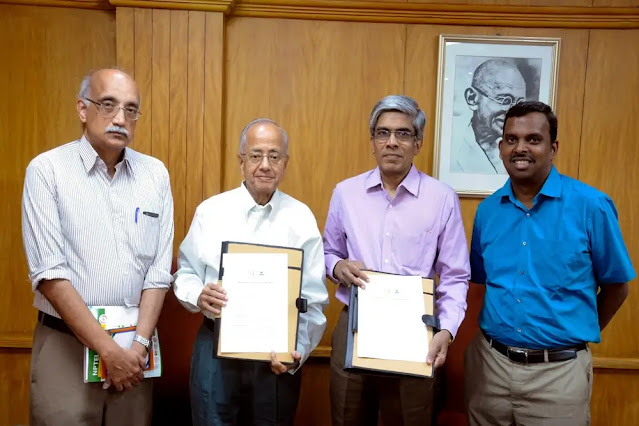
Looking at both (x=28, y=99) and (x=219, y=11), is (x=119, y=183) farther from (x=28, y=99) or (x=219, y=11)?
(x=28, y=99)

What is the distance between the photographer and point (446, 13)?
282cm

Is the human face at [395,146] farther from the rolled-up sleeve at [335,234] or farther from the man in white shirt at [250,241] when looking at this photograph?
the man in white shirt at [250,241]

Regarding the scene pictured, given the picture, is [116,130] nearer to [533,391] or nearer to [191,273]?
[191,273]

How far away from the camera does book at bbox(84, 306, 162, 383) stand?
5.42 feet

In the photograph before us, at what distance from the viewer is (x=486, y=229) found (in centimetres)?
204

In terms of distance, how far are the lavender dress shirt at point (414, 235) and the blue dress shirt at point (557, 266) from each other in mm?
196

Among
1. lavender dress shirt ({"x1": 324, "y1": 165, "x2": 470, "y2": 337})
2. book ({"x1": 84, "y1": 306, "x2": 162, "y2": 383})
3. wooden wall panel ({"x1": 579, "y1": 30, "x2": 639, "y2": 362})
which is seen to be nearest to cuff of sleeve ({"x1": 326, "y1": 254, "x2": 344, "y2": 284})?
lavender dress shirt ({"x1": 324, "y1": 165, "x2": 470, "y2": 337})

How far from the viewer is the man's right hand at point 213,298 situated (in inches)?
64.4

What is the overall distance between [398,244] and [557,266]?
618mm

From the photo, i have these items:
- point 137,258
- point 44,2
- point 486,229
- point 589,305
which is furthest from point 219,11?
point 589,305

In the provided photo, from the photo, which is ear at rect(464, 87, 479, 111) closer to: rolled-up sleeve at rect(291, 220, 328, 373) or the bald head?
the bald head

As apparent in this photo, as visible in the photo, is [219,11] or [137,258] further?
[219,11]

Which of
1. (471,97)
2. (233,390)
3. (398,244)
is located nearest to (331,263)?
(398,244)

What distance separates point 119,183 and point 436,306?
129 cm
